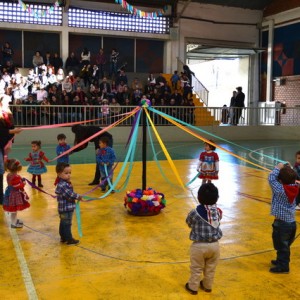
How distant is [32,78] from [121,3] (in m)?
6.36

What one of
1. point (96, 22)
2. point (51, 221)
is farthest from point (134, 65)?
point (51, 221)

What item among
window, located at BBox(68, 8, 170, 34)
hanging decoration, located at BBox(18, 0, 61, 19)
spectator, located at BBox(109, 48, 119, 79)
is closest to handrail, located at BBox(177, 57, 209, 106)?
window, located at BBox(68, 8, 170, 34)

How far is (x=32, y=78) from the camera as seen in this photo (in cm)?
1656

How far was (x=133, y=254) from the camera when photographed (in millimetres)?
4598

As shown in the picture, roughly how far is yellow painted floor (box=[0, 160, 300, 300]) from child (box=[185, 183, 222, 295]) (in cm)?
14

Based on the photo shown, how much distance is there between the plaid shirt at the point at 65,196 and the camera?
4793 millimetres

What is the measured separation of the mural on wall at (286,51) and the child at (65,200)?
64.3 feet

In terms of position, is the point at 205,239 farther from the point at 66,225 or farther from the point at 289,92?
Answer: the point at 289,92

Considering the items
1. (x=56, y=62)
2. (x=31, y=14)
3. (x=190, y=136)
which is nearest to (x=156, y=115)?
(x=190, y=136)

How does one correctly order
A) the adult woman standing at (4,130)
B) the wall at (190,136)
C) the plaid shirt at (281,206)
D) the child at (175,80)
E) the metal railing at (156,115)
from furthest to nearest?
the child at (175,80) < the wall at (190,136) < the metal railing at (156,115) < the adult woman standing at (4,130) < the plaid shirt at (281,206)

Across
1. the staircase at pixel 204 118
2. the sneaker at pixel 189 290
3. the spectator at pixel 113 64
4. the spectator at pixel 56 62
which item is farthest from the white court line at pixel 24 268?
the spectator at pixel 113 64

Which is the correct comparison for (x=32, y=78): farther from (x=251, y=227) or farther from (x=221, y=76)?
(x=221, y=76)

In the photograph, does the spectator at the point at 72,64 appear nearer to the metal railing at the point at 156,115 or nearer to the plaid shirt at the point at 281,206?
the metal railing at the point at 156,115

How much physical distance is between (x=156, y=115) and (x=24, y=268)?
13613 mm
